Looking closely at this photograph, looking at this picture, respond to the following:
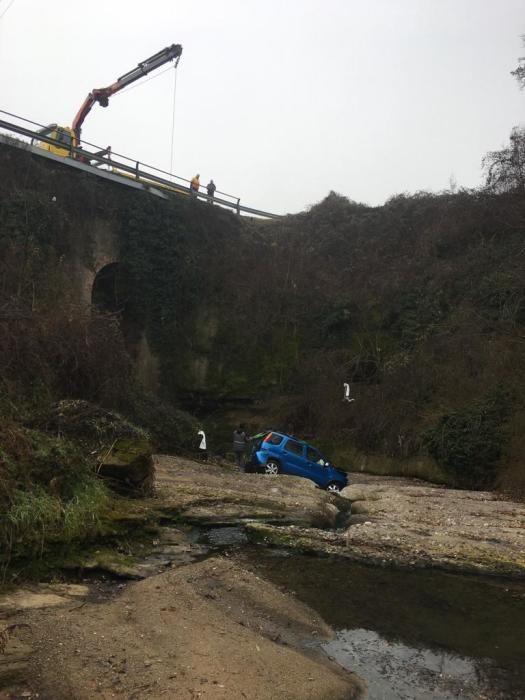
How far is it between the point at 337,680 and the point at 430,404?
684 inches

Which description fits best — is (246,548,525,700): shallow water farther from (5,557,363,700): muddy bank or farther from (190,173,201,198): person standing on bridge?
(190,173,201,198): person standing on bridge

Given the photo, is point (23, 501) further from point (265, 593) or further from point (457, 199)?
point (457, 199)

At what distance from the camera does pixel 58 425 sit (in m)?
10.5

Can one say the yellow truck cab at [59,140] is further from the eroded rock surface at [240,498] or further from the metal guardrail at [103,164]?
the eroded rock surface at [240,498]

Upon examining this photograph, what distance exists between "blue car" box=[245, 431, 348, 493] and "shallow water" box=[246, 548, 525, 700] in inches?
319

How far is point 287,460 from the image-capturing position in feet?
57.6

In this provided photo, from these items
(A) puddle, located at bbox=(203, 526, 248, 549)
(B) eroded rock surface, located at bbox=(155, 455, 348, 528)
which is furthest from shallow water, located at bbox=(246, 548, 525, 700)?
(B) eroded rock surface, located at bbox=(155, 455, 348, 528)

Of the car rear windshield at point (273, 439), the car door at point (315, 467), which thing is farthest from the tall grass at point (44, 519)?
the car door at point (315, 467)

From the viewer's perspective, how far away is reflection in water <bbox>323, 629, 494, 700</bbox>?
5277 millimetres

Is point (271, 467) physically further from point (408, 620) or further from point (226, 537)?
point (408, 620)

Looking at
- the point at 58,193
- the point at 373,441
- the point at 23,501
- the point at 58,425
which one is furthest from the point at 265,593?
the point at 58,193

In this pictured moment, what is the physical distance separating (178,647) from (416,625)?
2.95 metres

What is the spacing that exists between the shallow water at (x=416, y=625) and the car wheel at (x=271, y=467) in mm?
8067

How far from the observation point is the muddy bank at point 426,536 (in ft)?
30.2
